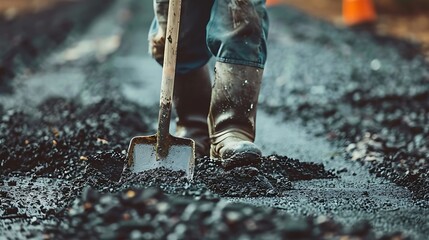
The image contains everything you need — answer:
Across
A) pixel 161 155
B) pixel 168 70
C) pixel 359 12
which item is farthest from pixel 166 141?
pixel 359 12

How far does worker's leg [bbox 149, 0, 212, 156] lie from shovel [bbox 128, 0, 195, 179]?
16.0 inches

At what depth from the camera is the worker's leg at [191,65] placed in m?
3.65

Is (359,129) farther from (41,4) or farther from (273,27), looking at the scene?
(41,4)

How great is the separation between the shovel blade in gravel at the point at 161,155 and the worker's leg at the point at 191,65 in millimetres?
543

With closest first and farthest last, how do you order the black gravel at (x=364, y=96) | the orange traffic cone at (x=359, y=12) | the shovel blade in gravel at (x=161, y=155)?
the shovel blade in gravel at (x=161, y=155)
the black gravel at (x=364, y=96)
the orange traffic cone at (x=359, y=12)

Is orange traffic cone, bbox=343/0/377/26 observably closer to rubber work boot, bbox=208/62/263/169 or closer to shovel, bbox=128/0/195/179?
rubber work boot, bbox=208/62/263/169

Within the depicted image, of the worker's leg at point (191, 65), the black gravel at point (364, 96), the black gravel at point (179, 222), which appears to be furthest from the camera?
the black gravel at point (364, 96)

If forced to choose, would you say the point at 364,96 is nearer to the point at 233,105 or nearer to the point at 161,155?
the point at 233,105

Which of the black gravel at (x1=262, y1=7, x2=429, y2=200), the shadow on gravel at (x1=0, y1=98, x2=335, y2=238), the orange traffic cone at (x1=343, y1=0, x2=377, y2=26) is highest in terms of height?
the orange traffic cone at (x1=343, y1=0, x2=377, y2=26)

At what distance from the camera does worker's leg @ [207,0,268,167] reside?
3.36 m

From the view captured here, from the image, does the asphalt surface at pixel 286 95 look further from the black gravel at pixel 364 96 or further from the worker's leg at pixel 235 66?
the worker's leg at pixel 235 66

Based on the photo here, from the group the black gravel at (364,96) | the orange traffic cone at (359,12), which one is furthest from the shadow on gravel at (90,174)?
the orange traffic cone at (359,12)

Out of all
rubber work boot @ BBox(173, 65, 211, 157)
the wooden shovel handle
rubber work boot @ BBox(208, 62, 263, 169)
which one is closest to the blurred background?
rubber work boot @ BBox(173, 65, 211, 157)

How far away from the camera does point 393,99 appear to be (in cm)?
582
